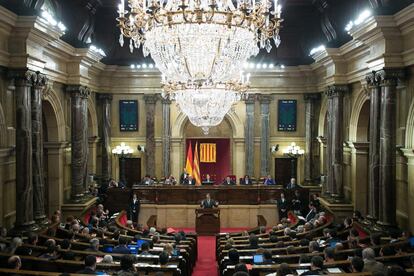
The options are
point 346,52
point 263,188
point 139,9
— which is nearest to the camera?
point 139,9

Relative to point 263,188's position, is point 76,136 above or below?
above

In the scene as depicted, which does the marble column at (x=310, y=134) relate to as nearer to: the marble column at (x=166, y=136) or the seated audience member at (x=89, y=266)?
the marble column at (x=166, y=136)

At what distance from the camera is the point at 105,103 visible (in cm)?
2302

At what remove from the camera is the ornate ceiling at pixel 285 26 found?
57.3 feet

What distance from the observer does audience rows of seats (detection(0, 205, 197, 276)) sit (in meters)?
8.76

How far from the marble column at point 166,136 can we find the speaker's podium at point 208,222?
5.50m

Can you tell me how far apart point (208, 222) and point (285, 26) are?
10.6 meters

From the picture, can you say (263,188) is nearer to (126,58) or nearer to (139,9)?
(126,58)

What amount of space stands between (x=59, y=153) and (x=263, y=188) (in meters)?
8.54

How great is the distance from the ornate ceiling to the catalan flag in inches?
201

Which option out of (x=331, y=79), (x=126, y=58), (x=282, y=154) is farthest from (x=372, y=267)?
(x=126, y=58)

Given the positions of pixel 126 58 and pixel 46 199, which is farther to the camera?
pixel 126 58

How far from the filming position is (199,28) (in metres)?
9.71

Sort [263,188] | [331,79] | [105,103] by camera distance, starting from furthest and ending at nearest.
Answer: [105,103]
[263,188]
[331,79]
